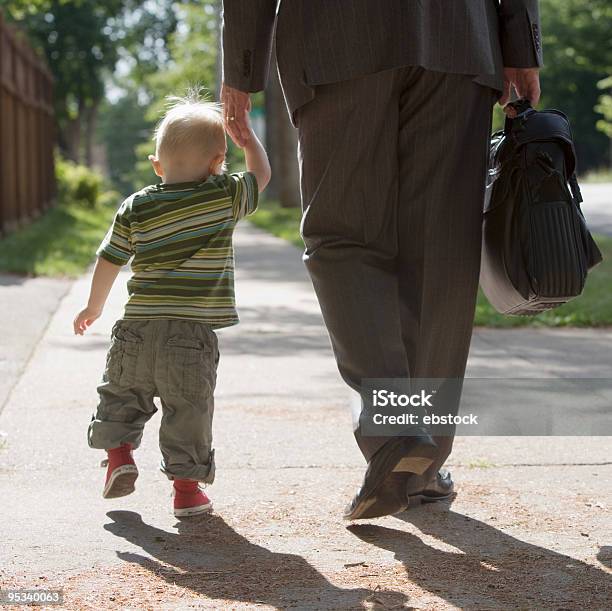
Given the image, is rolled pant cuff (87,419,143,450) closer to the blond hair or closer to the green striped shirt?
the green striped shirt

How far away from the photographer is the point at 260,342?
6133 millimetres

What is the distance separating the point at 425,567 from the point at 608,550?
1.45 feet

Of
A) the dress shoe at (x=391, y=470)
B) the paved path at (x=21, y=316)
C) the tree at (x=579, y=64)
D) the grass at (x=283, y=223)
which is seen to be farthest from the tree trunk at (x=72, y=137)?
the dress shoe at (x=391, y=470)

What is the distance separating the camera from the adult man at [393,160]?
2898 mm

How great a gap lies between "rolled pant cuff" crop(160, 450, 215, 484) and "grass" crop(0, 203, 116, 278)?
6756 mm

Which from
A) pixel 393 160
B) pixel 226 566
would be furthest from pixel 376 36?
pixel 226 566

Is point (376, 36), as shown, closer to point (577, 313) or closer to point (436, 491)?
point (436, 491)

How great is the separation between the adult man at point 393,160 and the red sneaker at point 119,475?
0.62 meters

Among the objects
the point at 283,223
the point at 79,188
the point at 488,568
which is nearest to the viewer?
the point at 488,568

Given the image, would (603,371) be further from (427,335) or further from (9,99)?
(9,99)

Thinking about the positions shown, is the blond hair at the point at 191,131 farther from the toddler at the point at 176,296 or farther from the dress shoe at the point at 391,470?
the dress shoe at the point at 391,470

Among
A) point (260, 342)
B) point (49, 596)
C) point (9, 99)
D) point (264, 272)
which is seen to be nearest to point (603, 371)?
point (260, 342)

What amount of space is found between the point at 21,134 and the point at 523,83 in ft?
46.8

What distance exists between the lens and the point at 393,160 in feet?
9.71
